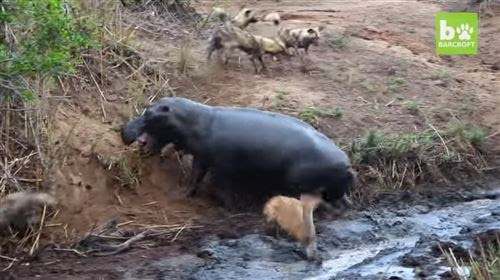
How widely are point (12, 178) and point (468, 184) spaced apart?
173 inches

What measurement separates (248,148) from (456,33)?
6.60 metres

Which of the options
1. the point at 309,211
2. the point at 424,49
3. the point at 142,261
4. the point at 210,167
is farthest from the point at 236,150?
the point at 424,49

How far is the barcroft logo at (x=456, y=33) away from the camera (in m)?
13.6

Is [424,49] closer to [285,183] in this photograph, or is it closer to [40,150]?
[285,183]

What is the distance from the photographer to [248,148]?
28.9 feet

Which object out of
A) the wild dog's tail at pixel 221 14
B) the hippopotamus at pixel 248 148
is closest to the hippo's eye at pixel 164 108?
the hippopotamus at pixel 248 148

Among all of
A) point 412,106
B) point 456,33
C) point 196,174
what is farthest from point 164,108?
point 456,33

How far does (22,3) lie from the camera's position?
721 centimetres

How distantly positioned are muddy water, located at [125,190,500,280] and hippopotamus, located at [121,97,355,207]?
428 millimetres

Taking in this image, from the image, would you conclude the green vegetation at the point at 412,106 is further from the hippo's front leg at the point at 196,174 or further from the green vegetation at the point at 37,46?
the green vegetation at the point at 37,46

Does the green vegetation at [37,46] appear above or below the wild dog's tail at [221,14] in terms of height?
above

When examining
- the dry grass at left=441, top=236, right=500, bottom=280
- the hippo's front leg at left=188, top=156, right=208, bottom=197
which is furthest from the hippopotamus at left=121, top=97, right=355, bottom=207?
the dry grass at left=441, top=236, right=500, bottom=280

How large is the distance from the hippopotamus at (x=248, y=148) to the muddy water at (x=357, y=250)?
1.40 ft

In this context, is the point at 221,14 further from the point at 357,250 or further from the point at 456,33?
the point at 357,250
